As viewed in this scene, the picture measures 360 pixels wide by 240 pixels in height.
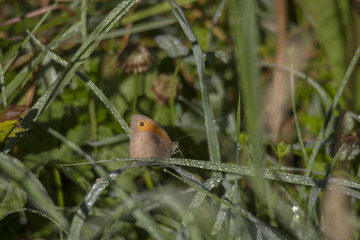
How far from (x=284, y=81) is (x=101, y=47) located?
0.70 m

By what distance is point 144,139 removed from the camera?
946 mm

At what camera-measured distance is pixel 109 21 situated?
0.97 m

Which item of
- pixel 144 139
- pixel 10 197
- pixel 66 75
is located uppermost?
pixel 66 75

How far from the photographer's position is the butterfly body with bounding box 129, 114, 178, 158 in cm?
94

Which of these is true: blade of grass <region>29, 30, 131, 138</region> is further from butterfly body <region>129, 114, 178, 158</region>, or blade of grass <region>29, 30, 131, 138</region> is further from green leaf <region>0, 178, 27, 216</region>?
green leaf <region>0, 178, 27, 216</region>

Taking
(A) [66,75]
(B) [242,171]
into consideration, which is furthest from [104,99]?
(B) [242,171]

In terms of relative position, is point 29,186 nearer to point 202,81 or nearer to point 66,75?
point 66,75

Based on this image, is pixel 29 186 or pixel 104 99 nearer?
pixel 29 186

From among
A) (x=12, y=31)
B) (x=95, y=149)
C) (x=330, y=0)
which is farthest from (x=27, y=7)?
(x=330, y=0)

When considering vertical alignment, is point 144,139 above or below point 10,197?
above

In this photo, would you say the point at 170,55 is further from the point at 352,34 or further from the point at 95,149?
the point at 352,34

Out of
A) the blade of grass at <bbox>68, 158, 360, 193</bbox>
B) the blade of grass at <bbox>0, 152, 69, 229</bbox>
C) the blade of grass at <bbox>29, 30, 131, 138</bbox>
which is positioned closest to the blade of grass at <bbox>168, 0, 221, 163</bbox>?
the blade of grass at <bbox>68, 158, 360, 193</bbox>

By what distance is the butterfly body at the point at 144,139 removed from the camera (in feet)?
3.09

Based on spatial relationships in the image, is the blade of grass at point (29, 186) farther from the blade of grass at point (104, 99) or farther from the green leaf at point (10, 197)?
the blade of grass at point (104, 99)
